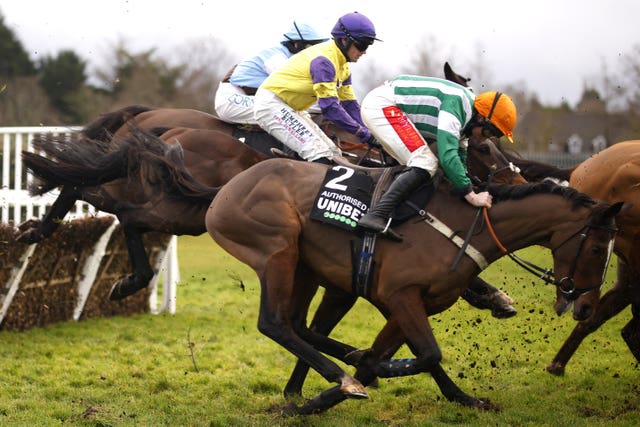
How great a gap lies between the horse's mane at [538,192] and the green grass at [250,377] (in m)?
1.17

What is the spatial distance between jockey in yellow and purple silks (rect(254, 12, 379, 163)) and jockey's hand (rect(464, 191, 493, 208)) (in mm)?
1138

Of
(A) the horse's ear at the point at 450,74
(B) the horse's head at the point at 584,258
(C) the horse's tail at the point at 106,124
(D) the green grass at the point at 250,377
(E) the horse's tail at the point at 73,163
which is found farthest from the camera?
(C) the horse's tail at the point at 106,124

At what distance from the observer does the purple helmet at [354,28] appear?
219 inches

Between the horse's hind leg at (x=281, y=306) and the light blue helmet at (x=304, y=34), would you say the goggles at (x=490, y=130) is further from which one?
the light blue helmet at (x=304, y=34)

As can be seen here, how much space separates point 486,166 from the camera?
19.7 feet

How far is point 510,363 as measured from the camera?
6.98 m

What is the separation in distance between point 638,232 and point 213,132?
300 centimetres

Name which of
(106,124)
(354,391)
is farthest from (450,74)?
(106,124)

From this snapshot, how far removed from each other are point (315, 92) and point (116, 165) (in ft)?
5.04

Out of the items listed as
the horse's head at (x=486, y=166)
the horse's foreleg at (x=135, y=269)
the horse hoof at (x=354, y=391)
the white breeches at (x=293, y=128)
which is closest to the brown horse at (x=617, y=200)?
the horse's head at (x=486, y=166)

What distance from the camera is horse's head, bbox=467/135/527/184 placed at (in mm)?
5973

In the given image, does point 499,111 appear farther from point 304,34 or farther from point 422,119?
point 304,34

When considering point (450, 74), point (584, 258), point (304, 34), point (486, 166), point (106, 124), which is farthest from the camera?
point (106, 124)

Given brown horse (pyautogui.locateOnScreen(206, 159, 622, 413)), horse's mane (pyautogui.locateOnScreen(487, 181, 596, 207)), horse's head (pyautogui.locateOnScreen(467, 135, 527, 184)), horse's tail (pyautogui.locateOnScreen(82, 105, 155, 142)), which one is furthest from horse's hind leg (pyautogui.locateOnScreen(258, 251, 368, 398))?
horse's tail (pyautogui.locateOnScreen(82, 105, 155, 142))
